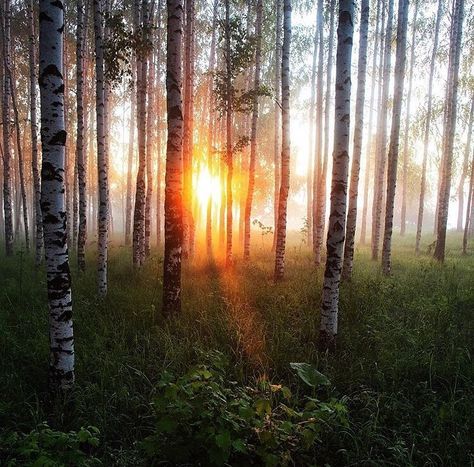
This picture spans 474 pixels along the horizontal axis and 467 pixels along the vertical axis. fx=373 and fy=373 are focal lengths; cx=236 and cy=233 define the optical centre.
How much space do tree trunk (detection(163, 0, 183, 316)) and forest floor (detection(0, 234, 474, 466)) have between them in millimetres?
537

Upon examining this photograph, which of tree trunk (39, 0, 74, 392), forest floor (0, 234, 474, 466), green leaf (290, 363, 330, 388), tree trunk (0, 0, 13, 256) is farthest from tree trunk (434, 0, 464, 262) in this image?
tree trunk (0, 0, 13, 256)

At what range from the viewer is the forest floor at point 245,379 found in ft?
A: 10.0

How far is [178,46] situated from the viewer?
265 inches

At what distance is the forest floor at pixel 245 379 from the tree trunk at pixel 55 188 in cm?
51

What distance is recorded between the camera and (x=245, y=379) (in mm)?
4742

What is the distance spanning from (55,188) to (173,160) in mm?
2814

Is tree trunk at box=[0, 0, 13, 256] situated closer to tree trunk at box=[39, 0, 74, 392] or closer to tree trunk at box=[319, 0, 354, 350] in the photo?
tree trunk at box=[39, 0, 74, 392]

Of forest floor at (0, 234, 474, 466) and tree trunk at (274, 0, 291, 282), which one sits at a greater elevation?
tree trunk at (274, 0, 291, 282)

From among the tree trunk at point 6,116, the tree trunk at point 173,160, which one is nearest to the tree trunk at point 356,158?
the tree trunk at point 173,160

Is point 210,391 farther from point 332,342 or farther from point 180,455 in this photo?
point 332,342

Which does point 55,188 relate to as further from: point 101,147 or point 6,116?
point 6,116

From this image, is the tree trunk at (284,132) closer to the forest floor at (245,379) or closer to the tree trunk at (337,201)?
the forest floor at (245,379)

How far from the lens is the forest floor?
120 inches

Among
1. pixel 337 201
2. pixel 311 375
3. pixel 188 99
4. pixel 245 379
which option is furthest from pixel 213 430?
pixel 188 99
